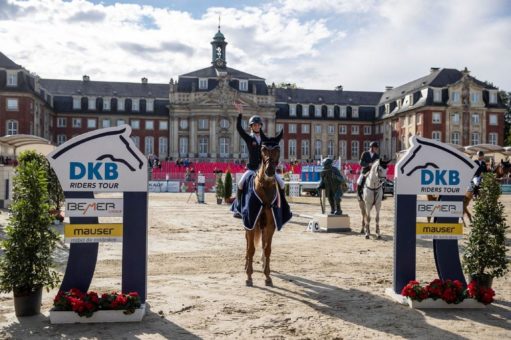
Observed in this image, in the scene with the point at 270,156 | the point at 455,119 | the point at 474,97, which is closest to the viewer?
the point at 270,156

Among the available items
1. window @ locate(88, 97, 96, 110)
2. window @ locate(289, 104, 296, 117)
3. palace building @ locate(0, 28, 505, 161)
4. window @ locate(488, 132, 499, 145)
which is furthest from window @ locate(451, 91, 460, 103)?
window @ locate(88, 97, 96, 110)

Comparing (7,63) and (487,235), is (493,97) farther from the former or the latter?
(487,235)

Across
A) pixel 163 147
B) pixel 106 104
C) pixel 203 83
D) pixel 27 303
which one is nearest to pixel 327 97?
pixel 203 83

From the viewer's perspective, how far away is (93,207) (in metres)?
6.39

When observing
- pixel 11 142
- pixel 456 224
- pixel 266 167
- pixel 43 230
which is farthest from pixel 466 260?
pixel 11 142

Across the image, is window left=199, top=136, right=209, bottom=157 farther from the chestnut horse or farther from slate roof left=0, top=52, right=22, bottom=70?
the chestnut horse

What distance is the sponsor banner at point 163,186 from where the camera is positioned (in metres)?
37.3

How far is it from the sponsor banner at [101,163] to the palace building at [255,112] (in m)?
50.5

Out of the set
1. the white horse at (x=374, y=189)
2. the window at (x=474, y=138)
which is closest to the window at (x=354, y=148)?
the window at (x=474, y=138)

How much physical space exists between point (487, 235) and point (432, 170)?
1.21 metres

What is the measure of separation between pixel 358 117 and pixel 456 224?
65661 mm

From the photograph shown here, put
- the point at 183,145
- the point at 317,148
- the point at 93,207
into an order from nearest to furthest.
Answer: the point at 93,207
the point at 183,145
the point at 317,148

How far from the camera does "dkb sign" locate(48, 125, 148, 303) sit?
634 cm

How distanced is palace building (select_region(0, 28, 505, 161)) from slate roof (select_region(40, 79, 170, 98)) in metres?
0.13
